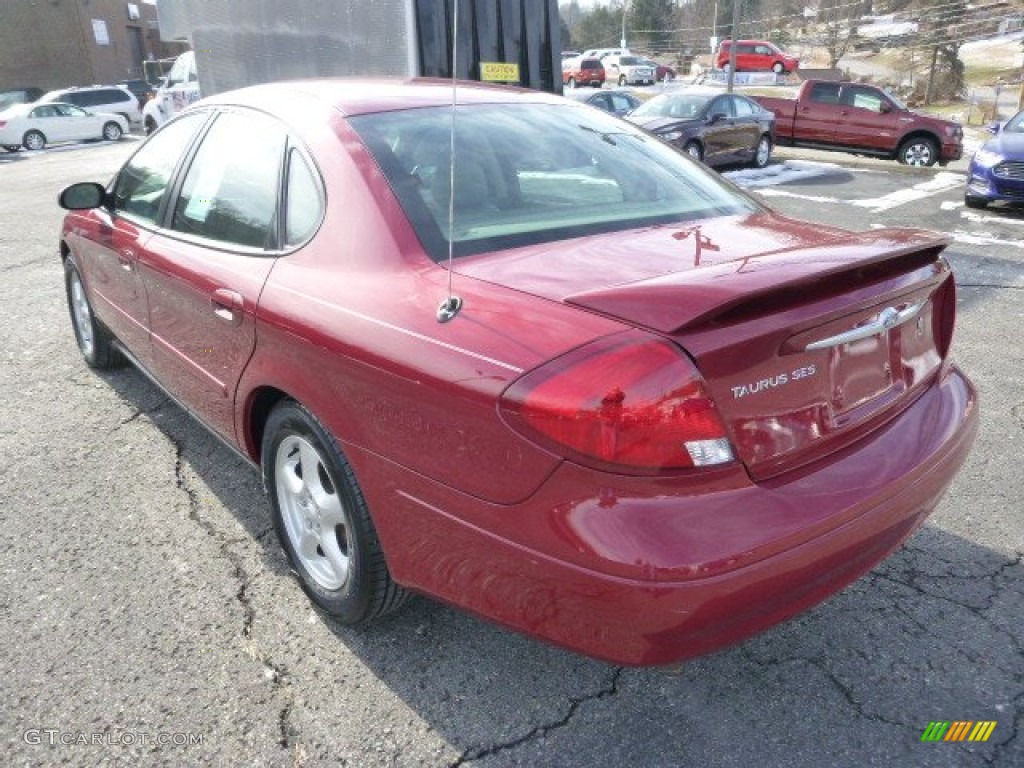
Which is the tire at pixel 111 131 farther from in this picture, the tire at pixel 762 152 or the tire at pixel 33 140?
the tire at pixel 762 152

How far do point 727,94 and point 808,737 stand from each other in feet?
46.0

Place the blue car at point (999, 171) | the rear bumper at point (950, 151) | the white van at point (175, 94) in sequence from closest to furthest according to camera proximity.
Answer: the blue car at point (999, 171) < the rear bumper at point (950, 151) < the white van at point (175, 94)

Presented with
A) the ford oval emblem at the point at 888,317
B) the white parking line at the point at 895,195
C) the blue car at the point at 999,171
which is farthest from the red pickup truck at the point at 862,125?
the ford oval emblem at the point at 888,317

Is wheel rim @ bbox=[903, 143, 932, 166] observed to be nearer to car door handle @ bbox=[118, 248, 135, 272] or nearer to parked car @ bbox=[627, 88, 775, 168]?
parked car @ bbox=[627, 88, 775, 168]

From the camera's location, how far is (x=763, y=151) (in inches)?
604

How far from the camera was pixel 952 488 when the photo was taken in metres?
3.37

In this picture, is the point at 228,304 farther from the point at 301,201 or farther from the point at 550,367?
the point at 550,367

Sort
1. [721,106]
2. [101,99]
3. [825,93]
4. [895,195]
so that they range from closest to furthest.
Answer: [895,195], [721,106], [825,93], [101,99]

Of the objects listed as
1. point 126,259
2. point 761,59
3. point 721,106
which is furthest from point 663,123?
point 761,59

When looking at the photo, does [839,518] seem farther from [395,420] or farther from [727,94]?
[727,94]

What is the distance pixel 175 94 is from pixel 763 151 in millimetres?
12347

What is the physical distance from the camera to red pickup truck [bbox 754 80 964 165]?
15.8 m

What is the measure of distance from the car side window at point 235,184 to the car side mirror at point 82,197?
30.3 inches

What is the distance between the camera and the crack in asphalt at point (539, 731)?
2.11m
